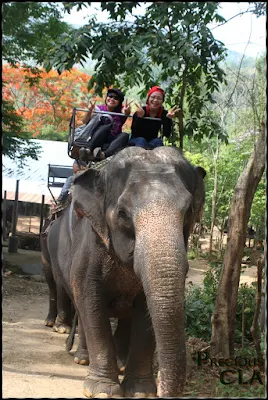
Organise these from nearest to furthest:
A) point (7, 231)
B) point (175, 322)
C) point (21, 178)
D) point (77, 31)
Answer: point (175, 322)
point (77, 31)
point (21, 178)
point (7, 231)

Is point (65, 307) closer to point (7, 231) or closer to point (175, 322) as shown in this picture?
point (175, 322)

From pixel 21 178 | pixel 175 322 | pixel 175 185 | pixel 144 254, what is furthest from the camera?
pixel 21 178

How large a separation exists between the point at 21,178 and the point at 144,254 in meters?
15.6

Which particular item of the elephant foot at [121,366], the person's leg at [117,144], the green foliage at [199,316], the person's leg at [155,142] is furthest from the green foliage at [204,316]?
the person's leg at [117,144]

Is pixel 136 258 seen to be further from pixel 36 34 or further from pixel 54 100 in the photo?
pixel 54 100

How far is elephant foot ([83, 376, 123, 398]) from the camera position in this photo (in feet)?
16.7

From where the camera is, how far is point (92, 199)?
502cm

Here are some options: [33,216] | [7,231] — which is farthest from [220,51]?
[33,216]

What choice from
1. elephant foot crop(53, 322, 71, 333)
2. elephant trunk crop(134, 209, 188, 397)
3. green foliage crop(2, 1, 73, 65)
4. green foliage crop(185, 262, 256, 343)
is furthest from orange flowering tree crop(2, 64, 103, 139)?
elephant trunk crop(134, 209, 188, 397)

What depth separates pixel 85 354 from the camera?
6.20 metres

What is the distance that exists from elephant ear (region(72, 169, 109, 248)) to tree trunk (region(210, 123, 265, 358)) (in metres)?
1.53

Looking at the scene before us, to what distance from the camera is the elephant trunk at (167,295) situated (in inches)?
146

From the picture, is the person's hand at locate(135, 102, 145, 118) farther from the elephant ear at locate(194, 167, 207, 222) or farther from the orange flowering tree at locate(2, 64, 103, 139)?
the orange flowering tree at locate(2, 64, 103, 139)

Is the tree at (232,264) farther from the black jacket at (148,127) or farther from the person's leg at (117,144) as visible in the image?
the person's leg at (117,144)
